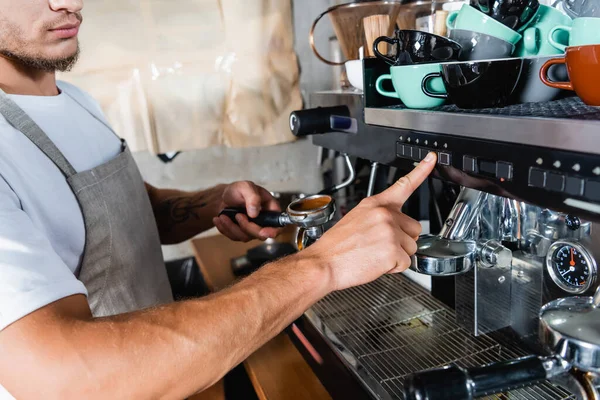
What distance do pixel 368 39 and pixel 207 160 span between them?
0.85m

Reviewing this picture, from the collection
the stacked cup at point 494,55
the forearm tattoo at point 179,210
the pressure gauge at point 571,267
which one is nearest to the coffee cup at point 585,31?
the stacked cup at point 494,55

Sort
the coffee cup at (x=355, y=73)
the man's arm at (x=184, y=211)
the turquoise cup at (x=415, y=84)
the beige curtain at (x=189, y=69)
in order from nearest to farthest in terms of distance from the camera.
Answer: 1. the turquoise cup at (x=415, y=84)
2. the coffee cup at (x=355, y=73)
3. the man's arm at (x=184, y=211)
4. the beige curtain at (x=189, y=69)

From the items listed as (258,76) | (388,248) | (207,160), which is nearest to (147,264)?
(388,248)

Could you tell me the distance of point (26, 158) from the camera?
0.73 metres

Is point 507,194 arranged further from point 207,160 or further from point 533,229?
point 207,160

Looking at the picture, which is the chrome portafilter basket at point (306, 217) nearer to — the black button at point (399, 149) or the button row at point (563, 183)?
the black button at point (399, 149)

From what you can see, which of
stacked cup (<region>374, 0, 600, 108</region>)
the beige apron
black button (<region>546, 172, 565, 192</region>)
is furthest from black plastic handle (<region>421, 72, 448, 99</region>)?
the beige apron

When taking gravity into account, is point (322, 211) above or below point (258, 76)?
below

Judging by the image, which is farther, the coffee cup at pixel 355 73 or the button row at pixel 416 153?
the coffee cup at pixel 355 73

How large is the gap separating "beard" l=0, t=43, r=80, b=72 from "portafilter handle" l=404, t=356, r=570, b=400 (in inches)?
29.8

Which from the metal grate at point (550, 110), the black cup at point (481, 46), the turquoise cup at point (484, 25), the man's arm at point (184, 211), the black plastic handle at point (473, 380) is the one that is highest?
the turquoise cup at point (484, 25)

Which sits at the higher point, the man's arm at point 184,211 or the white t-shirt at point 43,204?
the white t-shirt at point 43,204

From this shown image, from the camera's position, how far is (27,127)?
0.77 metres

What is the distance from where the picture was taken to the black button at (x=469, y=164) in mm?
539
